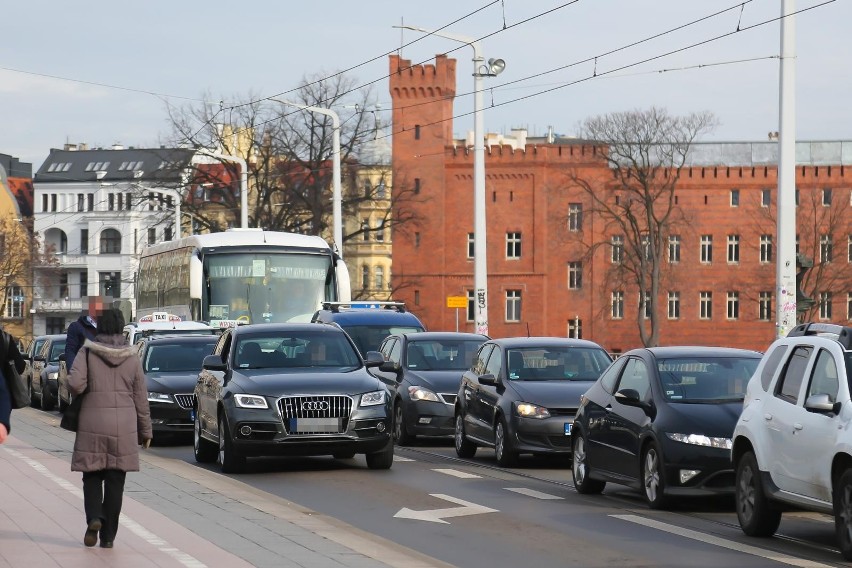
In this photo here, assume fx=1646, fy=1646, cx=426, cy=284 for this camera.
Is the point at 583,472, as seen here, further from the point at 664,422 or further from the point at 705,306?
the point at 705,306

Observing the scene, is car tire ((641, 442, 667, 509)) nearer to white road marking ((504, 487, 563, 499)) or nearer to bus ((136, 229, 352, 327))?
white road marking ((504, 487, 563, 499))

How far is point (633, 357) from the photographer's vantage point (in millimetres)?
16125

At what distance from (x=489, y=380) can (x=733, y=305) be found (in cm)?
9104

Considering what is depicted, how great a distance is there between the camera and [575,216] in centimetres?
10975

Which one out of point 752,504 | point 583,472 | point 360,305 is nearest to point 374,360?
point 583,472

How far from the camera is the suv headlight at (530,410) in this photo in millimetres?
19672

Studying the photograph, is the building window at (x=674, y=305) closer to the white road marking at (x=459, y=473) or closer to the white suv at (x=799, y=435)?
the white road marking at (x=459, y=473)

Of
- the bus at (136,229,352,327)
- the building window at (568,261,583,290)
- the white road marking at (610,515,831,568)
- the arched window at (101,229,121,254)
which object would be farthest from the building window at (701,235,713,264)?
the white road marking at (610,515,831,568)

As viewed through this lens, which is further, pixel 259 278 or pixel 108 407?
pixel 259 278

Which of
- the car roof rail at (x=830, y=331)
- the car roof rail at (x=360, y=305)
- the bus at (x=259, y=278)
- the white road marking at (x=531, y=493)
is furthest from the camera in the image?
the bus at (x=259, y=278)

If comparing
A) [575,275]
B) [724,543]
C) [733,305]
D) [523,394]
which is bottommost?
[733,305]

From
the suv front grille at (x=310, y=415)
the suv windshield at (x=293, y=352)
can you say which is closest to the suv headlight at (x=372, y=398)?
the suv front grille at (x=310, y=415)

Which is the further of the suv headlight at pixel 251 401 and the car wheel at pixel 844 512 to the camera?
the suv headlight at pixel 251 401

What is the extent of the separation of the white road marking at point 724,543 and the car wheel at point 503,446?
18.4 ft
